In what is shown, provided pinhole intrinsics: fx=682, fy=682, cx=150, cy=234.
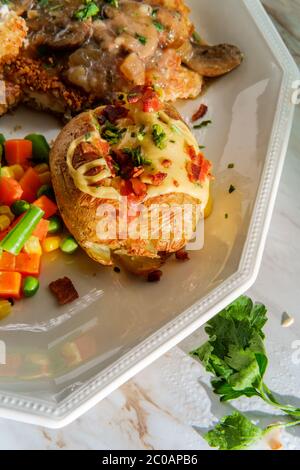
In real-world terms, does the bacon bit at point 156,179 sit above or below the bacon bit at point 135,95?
below

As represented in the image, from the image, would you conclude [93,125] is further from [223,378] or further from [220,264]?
[223,378]

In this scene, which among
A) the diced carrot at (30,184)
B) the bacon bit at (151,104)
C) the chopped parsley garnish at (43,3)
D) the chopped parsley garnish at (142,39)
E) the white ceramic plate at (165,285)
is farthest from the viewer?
the chopped parsley garnish at (43,3)

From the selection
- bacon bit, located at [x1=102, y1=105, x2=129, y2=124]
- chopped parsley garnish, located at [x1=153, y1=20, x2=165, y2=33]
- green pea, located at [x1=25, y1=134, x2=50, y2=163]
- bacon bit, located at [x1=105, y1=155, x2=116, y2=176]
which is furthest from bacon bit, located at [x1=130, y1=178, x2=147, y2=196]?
chopped parsley garnish, located at [x1=153, y1=20, x2=165, y2=33]

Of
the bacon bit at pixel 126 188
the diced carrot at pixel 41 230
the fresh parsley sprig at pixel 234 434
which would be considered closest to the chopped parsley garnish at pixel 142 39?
the bacon bit at pixel 126 188

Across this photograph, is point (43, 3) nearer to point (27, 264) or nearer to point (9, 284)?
point (27, 264)

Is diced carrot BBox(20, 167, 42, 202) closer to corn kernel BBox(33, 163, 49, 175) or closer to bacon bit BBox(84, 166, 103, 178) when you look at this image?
corn kernel BBox(33, 163, 49, 175)

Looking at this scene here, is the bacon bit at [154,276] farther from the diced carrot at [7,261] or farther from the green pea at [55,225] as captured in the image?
the diced carrot at [7,261]
